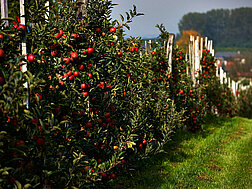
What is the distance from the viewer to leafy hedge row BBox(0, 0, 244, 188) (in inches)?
72.8

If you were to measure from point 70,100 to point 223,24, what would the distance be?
107139mm

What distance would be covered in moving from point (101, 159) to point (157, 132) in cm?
182

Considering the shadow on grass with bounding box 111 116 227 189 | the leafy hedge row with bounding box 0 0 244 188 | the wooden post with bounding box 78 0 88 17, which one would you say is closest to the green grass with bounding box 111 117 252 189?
the shadow on grass with bounding box 111 116 227 189

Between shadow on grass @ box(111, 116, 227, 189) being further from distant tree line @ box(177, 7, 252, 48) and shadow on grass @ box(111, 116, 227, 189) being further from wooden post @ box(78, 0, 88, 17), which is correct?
distant tree line @ box(177, 7, 252, 48)

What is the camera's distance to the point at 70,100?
95.0 inches

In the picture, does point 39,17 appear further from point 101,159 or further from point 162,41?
point 162,41

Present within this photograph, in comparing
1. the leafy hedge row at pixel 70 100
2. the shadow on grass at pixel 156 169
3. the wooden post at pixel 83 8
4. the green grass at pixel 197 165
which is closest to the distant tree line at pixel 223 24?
the green grass at pixel 197 165

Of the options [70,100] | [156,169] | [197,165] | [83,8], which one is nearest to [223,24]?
[197,165]

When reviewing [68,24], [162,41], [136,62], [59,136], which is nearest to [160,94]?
[136,62]

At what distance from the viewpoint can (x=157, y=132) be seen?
464cm

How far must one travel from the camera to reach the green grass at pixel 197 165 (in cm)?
347

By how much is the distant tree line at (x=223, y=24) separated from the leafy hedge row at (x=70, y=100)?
9726 cm

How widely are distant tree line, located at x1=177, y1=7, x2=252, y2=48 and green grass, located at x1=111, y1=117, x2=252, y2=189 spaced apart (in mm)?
95186

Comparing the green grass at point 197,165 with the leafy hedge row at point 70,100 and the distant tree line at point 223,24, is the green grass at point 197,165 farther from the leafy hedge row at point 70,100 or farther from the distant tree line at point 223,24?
the distant tree line at point 223,24
